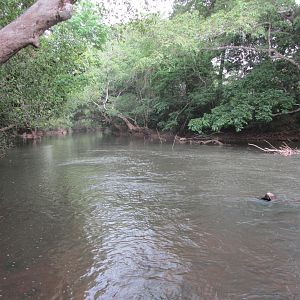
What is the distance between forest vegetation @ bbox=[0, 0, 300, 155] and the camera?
12.7 meters

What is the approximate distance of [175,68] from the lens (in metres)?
29.0

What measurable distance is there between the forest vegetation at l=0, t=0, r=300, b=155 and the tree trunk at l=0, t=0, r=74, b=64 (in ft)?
18.1

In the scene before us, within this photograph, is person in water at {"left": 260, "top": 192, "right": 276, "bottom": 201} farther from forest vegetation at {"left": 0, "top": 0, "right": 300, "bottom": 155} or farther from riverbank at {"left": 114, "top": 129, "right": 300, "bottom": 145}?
riverbank at {"left": 114, "top": 129, "right": 300, "bottom": 145}

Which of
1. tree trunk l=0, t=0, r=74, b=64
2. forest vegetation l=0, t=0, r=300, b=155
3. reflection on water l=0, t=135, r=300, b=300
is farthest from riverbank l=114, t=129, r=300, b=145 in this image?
tree trunk l=0, t=0, r=74, b=64

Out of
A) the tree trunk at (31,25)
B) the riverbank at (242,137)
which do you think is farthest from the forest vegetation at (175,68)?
the tree trunk at (31,25)

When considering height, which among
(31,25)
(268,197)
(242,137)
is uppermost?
(31,25)

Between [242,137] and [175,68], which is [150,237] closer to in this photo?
[242,137]

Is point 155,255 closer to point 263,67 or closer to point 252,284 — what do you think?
point 252,284

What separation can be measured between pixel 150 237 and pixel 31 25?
166 inches

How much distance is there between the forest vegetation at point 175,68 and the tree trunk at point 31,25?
551cm

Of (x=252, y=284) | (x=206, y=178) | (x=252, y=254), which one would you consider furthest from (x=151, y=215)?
(x=206, y=178)

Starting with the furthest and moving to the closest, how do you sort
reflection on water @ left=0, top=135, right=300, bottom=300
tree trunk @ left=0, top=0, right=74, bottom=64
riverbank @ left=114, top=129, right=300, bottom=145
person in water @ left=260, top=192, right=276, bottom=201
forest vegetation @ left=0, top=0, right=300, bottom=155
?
riverbank @ left=114, top=129, right=300, bottom=145
forest vegetation @ left=0, top=0, right=300, bottom=155
person in water @ left=260, top=192, right=276, bottom=201
reflection on water @ left=0, top=135, right=300, bottom=300
tree trunk @ left=0, top=0, right=74, bottom=64

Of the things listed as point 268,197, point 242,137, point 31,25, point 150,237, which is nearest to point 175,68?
point 242,137

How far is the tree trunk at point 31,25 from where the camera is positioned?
13.7ft
